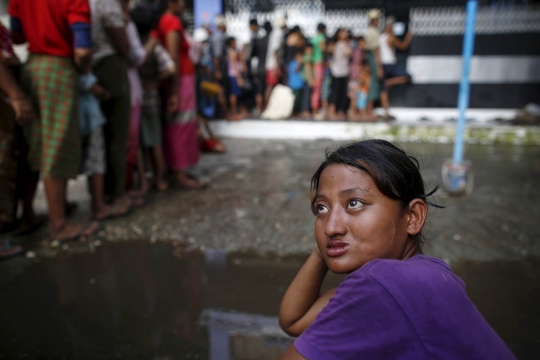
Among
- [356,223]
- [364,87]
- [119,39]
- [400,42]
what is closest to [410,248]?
[356,223]

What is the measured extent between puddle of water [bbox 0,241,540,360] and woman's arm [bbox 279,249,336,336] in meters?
0.48

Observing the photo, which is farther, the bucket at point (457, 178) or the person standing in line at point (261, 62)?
the person standing in line at point (261, 62)

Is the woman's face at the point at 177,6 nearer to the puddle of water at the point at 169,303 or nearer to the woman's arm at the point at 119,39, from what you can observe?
the woman's arm at the point at 119,39

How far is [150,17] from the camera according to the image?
378 cm

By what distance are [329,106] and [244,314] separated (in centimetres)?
629

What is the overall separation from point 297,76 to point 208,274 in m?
5.98

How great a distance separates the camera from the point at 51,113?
278 centimetres

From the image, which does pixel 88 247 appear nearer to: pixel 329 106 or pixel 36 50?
pixel 36 50

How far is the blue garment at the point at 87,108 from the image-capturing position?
9.80 feet

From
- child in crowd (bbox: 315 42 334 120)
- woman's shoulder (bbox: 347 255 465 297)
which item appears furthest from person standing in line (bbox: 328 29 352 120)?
woman's shoulder (bbox: 347 255 465 297)

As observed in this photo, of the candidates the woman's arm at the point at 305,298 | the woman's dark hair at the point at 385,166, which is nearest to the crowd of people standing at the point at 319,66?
the woman's arm at the point at 305,298

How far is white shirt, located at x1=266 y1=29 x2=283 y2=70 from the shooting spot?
305 inches

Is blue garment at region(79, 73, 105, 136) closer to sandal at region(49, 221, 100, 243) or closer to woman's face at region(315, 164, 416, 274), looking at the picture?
sandal at region(49, 221, 100, 243)

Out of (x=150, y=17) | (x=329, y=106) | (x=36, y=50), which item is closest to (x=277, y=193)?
(x=150, y=17)
